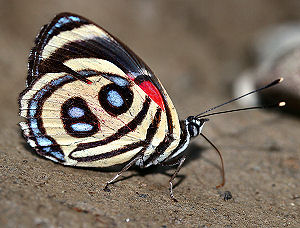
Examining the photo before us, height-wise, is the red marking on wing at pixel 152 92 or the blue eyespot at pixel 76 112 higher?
the red marking on wing at pixel 152 92

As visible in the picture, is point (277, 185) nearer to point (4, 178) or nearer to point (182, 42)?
point (4, 178)

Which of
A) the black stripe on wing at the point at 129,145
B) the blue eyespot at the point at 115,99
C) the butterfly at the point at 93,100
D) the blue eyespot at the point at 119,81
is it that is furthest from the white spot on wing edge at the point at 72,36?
the black stripe on wing at the point at 129,145

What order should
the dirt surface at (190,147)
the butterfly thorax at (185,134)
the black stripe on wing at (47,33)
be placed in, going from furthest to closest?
the butterfly thorax at (185,134), the black stripe on wing at (47,33), the dirt surface at (190,147)

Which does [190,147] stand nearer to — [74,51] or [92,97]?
[92,97]

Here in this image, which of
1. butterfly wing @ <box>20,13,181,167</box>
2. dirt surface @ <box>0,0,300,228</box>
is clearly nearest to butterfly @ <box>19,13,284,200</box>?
butterfly wing @ <box>20,13,181,167</box>

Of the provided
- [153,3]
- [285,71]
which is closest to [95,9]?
[153,3]

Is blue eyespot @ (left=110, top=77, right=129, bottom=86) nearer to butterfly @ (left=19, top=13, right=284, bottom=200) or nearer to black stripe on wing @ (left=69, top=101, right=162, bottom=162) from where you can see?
butterfly @ (left=19, top=13, right=284, bottom=200)

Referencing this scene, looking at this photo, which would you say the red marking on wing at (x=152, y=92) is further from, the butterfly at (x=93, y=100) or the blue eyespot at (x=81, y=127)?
the blue eyespot at (x=81, y=127)

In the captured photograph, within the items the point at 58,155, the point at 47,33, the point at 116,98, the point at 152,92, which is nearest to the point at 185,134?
the point at 152,92

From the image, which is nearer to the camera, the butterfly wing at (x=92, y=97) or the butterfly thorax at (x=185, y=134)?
the butterfly wing at (x=92, y=97)
